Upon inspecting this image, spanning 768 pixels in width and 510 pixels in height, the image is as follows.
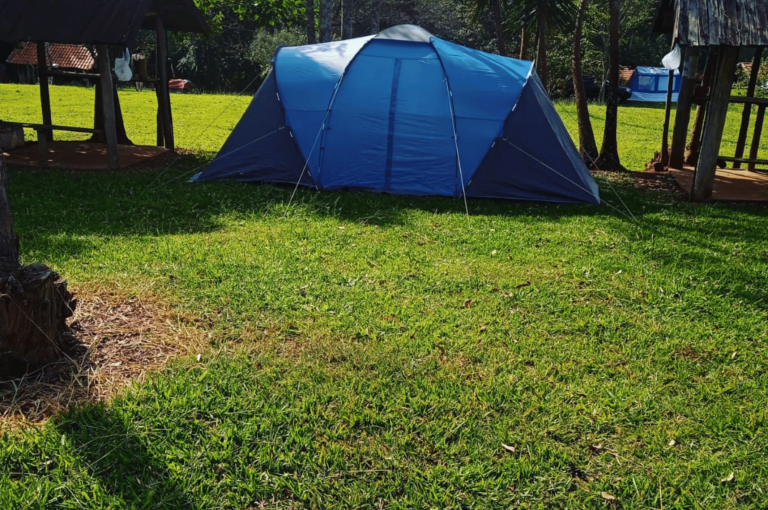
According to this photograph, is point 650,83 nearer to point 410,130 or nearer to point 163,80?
point 163,80

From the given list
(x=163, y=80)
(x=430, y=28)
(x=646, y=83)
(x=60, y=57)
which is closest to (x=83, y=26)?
(x=163, y=80)

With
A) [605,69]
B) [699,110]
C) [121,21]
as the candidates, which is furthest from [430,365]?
[605,69]

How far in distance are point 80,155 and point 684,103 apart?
10229 millimetres

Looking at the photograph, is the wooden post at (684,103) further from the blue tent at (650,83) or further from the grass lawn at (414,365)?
the blue tent at (650,83)

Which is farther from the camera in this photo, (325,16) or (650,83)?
(650,83)

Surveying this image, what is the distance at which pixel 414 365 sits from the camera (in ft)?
13.5

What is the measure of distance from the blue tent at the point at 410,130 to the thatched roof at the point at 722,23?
6.41 ft

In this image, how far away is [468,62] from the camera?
29.5 feet

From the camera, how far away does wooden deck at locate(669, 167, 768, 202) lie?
365 inches

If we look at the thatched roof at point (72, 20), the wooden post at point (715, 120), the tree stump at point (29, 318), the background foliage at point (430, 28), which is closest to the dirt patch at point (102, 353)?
the tree stump at point (29, 318)

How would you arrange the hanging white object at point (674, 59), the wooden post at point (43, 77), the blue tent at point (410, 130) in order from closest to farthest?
the blue tent at point (410, 130), the hanging white object at point (674, 59), the wooden post at point (43, 77)

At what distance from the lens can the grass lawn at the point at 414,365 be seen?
306cm

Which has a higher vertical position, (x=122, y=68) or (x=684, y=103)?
(x=122, y=68)

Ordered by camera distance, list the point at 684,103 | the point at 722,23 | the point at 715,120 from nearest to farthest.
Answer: the point at 722,23, the point at 715,120, the point at 684,103
